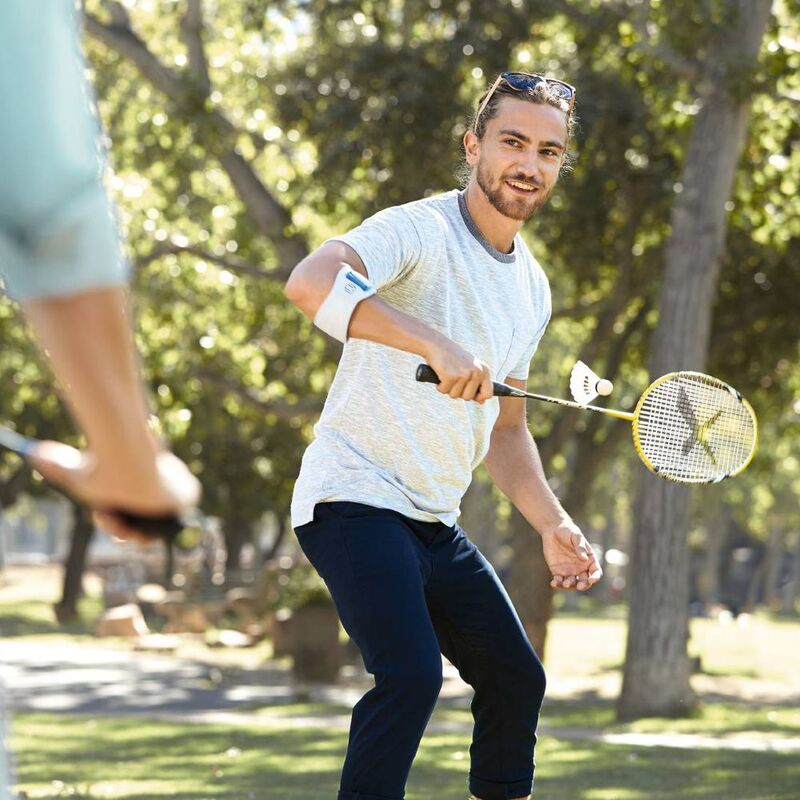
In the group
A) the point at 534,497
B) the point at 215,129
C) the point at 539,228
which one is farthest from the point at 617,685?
the point at 534,497

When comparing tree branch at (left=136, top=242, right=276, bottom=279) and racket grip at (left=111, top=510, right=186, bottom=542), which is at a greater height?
tree branch at (left=136, top=242, right=276, bottom=279)

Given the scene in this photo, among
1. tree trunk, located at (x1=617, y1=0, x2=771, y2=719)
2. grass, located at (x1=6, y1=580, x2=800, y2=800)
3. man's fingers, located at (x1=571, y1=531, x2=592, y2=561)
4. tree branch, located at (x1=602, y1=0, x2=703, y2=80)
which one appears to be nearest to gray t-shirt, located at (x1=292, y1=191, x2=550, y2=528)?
man's fingers, located at (x1=571, y1=531, x2=592, y2=561)

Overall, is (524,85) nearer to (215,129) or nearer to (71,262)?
(71,262)

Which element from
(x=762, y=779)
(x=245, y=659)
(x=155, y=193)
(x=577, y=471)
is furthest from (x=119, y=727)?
(x=245, y=659)

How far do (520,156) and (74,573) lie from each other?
112ft

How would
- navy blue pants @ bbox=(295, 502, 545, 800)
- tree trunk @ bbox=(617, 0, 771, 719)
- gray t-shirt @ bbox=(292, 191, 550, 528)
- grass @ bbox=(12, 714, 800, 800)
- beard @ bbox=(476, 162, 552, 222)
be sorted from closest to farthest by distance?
navy blue pants @ bbox=(295, 502, 545, 800) → gray t-shirt @ bbox=(292, 191, 550, 528) → beard @ bbox=(476, 162, 552, 222) → grass @ bbox=(12, 714, 800, 800) → tree trunk @ bbox=(617, 0, 771, 719)

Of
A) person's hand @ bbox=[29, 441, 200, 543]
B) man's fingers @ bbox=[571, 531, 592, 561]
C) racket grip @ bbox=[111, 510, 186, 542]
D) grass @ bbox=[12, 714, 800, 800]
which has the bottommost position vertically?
grass @ bbox=[12, 714, 800, 800]

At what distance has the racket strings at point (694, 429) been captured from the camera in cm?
478

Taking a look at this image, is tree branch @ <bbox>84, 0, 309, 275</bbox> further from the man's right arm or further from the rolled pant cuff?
the man's right arm

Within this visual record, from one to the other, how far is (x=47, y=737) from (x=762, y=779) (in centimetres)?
575

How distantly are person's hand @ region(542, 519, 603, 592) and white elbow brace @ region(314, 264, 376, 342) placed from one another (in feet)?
4.30

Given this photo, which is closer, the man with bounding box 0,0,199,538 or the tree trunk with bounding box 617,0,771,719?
the man with bounding box 0,0,199,538

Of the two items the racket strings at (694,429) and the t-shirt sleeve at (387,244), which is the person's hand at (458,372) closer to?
the t-shirt sleeve at (387,244)

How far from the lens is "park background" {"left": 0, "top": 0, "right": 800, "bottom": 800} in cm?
1359
